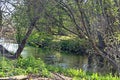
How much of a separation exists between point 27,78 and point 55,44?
6354 millimetres

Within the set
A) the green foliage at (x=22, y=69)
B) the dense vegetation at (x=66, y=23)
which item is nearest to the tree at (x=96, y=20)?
the dense vegetation at (x=66, y=23)

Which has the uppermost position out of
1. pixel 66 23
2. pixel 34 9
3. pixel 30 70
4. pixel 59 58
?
pixel 34 9

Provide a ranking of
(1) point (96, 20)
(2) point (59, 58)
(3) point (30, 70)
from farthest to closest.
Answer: (2) point (59, 58), (1) point (96, 20), (3) point (30, 70)

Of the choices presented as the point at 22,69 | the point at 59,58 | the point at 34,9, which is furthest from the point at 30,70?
the point at 59,58

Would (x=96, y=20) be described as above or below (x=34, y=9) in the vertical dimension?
below

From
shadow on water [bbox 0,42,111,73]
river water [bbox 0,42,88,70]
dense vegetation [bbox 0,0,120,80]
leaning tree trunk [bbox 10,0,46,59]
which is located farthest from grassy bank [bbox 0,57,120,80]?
river water [bbox 0,42,88,70]

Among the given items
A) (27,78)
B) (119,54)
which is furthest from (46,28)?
(27,78)

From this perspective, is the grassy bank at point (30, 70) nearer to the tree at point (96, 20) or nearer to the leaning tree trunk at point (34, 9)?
the tree at point (96, 20)

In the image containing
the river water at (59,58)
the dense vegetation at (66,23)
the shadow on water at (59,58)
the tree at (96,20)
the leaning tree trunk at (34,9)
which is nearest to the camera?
the dense vegetation at (66,23)

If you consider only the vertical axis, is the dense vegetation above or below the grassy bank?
above

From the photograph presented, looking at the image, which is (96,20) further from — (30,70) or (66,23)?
(30,70)

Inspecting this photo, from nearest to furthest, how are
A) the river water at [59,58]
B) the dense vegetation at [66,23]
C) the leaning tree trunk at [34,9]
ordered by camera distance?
the dense vegetation at [66,23], the leaning tree trunk at [34,9], the river water at [59,58]

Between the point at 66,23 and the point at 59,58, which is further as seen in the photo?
the point at 59,58

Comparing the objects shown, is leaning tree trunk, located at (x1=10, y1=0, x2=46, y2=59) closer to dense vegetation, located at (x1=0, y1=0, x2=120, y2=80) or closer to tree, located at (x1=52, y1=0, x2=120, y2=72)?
dense vegetation, located at (x1=0, y1=0, x2=120, y2=80)
